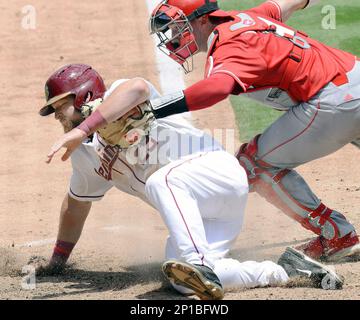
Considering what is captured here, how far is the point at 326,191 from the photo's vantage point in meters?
7.36

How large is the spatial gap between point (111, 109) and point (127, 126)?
13.4 inches

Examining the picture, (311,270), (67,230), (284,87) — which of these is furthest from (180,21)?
(311,270)

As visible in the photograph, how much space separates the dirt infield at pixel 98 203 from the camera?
5398 millimetres

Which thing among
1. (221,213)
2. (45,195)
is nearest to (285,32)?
(221,213)

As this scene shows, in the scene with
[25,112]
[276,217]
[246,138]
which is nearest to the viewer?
[276,217]

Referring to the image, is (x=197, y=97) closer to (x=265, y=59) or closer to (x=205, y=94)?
(x=205, y=94)

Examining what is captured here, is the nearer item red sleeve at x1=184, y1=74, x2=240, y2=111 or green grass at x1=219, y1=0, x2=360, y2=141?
red sleeve at x1=184, y1=74, x2=240, y2=111

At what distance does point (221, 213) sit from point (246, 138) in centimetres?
351

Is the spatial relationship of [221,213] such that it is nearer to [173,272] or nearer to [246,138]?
[173,272]

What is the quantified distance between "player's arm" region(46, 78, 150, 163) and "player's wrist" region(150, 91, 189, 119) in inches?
2.7

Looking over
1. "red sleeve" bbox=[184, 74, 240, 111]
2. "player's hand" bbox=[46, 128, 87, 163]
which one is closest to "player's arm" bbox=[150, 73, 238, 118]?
"red sleeve" bbox=[184, 74, 240, 111]

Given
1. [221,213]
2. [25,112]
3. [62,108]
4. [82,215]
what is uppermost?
[62,108]

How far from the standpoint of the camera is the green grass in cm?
892

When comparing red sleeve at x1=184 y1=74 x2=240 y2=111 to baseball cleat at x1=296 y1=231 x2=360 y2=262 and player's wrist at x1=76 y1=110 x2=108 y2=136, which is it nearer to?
player's wrist at x1=76 y1=110 x2=108 y2=136
